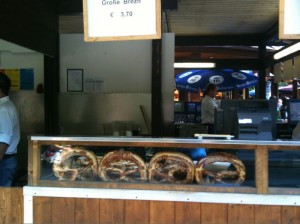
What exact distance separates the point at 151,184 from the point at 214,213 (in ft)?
1.50

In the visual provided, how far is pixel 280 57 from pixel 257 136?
13.8 feet

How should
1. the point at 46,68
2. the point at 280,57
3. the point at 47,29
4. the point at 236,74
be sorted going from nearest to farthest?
1. the point at 47,29
2. the point at 46,68
3. the point at 280,57
4. the point at 236,74

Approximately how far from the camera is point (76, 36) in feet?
18.1

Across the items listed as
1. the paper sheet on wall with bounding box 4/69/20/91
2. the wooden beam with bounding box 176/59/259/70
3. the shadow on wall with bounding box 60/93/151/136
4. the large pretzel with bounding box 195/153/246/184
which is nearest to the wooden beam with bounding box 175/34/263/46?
the wooden beam with bounding box 176/59/259/70

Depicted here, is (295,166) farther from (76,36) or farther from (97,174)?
(76,36)

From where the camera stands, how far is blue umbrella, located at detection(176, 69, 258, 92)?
8570 mm

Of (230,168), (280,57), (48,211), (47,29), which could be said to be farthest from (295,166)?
(280,57)

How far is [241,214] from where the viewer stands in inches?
103

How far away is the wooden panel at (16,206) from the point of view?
9.31ft

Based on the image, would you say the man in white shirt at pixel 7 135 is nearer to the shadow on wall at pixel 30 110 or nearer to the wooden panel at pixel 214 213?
the wooden panel at pixel 214 213

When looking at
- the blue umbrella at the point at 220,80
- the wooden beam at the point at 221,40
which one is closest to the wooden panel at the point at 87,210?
the wooden beam at the point at 221,40

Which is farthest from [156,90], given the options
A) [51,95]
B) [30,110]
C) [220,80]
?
[220,80]

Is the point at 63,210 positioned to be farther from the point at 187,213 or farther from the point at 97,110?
the point at 97,110

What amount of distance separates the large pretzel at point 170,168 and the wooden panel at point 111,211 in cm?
29
